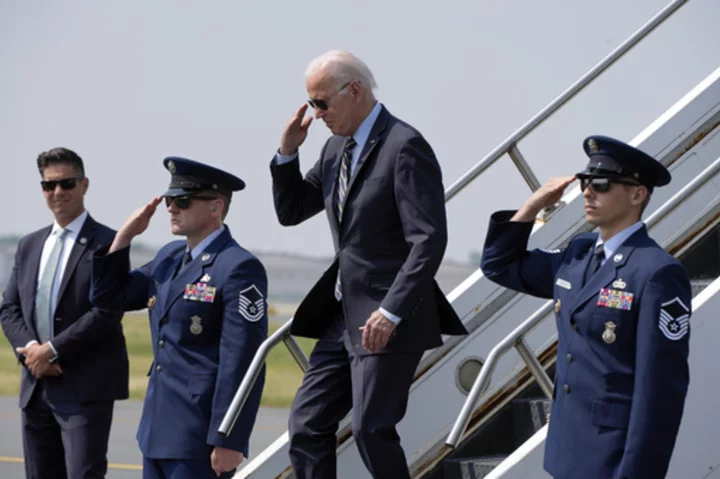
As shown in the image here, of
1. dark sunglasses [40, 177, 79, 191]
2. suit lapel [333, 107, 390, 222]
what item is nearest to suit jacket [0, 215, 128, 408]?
dark sunglasses [40, 177, 79, 191]

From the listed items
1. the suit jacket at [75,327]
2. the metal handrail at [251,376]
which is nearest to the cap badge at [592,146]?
the metal handrail at [251,376]

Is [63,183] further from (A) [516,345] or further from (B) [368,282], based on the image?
(A) [516,345]

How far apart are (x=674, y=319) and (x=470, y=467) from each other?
5.30ft

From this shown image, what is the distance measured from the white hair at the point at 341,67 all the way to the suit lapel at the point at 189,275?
2.53 feet

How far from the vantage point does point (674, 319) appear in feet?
11.2

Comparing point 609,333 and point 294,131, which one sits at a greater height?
point 294,131

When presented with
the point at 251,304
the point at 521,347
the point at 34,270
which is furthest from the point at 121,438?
the point at 521,347

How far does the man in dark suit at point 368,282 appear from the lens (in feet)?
12.8

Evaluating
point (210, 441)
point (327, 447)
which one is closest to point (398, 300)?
point (327, 447)

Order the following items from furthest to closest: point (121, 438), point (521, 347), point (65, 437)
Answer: point (121, 438)
point (65, 437)
point (521, 347)

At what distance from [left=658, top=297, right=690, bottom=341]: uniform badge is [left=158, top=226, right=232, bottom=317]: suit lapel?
172cm

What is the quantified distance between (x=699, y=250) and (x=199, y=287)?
2.40 m

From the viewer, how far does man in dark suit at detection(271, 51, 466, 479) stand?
3.89 metres

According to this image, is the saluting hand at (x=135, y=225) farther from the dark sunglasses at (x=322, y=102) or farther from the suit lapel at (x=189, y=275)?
the dark sunglasses at (x=322, y=102)
